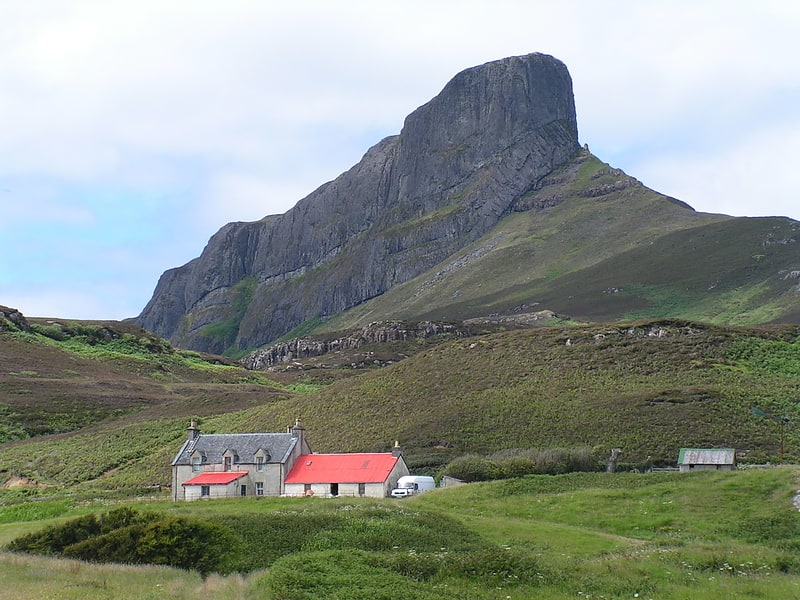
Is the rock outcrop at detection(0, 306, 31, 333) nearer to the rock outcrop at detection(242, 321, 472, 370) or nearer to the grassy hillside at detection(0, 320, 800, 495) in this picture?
the grassy hillside at detection(0, 320, 800, 495)

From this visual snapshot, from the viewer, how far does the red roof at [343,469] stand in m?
49.5

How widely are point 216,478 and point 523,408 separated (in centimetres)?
2498

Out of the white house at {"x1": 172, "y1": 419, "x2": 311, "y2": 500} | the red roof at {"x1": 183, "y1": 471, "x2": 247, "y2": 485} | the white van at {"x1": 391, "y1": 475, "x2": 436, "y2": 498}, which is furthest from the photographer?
the white house at {"x1": 172, "y1": 419, "x2": 311, "y2": 500}

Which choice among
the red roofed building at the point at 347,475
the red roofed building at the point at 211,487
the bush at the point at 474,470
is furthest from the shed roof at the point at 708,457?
the red roofed building at the point at 211,487

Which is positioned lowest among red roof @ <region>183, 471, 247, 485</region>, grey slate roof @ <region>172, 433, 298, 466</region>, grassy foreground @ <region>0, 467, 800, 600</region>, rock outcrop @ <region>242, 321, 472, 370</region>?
grassy foreground @ <region>0, 467, 800, 600</region>

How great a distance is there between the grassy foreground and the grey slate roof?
733 centimetres

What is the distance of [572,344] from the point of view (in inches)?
3297

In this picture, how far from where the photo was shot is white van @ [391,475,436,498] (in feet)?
159

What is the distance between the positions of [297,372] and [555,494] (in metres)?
107

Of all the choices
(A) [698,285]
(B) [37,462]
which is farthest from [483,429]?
(A) [698,285]

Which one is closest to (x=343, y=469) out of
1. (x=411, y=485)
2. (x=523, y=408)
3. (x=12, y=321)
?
(x=411, y=485)

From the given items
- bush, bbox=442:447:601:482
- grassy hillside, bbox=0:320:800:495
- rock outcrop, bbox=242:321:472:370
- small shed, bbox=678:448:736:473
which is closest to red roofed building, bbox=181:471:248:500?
grassy hillside, bbox=0:320:800:495

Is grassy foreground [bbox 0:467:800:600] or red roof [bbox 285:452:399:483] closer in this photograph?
grassy foreground [bbox 0:467:800:600]

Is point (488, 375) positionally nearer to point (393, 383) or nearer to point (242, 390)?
point (393, 383)
